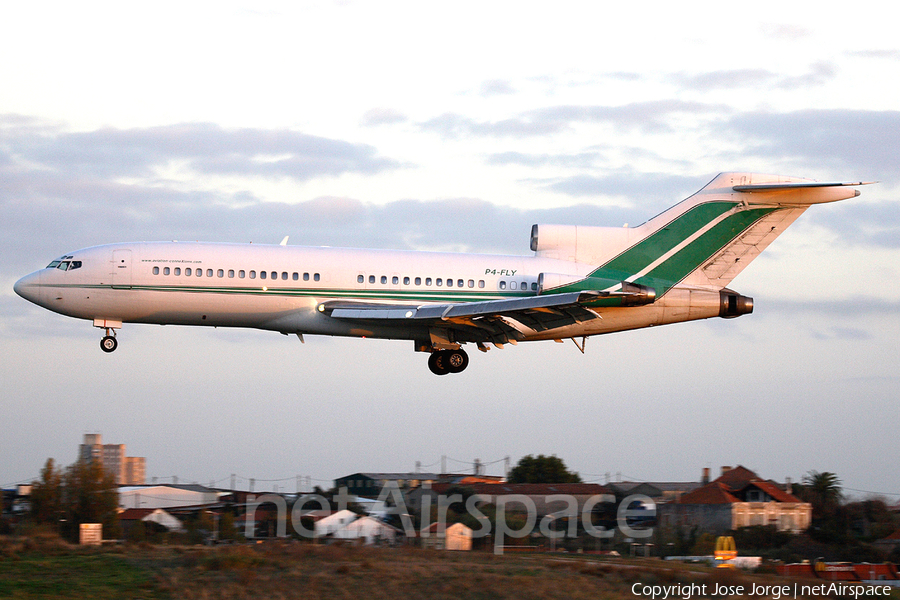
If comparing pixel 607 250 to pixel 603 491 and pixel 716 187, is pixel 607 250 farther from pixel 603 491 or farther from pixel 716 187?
pixel 603 491

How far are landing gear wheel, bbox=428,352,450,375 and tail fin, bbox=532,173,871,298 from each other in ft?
15.3

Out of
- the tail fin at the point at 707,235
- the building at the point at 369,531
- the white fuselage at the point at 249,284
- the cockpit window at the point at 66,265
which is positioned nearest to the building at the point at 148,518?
the building at the point at 369,531

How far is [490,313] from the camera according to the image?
29.3 m

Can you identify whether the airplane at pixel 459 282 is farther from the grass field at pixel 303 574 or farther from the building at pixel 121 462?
the building at pixel 121 462

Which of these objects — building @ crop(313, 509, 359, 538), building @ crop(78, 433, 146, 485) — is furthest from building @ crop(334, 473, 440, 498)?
building @ crop(78, 433, 146, 485)

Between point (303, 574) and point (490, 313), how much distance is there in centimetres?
1032

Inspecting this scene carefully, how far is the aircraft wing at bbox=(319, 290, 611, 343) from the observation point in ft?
95.3

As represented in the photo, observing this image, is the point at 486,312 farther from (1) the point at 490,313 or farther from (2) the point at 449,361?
(2) the point at 449,361

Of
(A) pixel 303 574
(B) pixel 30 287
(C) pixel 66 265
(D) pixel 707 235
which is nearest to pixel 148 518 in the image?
(B) pixel 30 287

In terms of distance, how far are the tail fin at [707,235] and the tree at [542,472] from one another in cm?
3129

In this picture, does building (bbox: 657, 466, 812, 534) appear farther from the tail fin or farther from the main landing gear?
the main landing gear

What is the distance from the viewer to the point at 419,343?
109 feet

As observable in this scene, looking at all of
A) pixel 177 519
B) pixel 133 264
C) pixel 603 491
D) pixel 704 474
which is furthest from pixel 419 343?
pixel 704 474

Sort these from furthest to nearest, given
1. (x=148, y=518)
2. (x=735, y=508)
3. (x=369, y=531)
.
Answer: (x=735, y=508)
(x=148, y=518)
(x=369, y=531)
